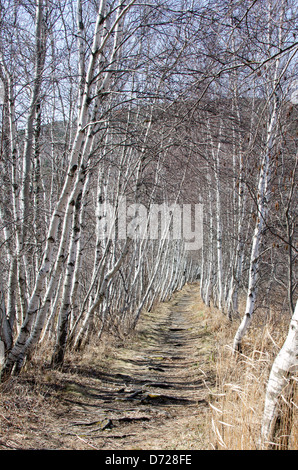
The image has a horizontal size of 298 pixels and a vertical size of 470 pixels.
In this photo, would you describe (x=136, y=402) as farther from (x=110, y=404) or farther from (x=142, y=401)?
(x=110, y=404)

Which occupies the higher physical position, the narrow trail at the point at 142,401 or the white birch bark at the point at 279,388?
the white birch bark at the point at 279,388

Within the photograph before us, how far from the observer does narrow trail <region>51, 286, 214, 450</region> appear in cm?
319

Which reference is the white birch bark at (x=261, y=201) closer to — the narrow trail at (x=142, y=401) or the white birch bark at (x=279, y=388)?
the narrow trail at (x=142, y=401)

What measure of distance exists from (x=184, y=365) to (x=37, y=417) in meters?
3.42

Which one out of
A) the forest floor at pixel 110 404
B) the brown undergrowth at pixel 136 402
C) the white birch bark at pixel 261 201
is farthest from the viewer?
the white birch bark at pixel 261 201

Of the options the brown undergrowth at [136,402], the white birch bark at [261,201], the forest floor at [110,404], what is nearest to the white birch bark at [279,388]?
the brown undergrowth at [136,402]

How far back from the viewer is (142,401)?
170 inches

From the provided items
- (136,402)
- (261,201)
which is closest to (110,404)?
(136,402)

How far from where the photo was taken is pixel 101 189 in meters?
6.89

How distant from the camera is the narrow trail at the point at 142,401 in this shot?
319 cm

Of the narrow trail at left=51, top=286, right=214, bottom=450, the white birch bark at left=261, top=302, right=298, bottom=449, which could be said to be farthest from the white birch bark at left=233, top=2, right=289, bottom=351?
the white birch bark at left=261, top=302, right=298, bottom=449

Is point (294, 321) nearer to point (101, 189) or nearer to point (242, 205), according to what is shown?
point (101, 189)

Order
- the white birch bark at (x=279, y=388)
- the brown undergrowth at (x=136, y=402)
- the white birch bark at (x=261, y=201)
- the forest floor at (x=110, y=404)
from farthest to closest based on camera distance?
1. the white birch bark at (x=261, y=201)
2. the forest floor at (x=110, y=404)
3. the brown undergrowth at (x=136, y=402)
4. the white birch bark at (x=279, y=388)

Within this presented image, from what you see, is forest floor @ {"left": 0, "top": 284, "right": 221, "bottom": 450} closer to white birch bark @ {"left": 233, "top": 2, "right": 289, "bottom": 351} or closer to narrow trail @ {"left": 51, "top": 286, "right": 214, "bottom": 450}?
narrow trail @ {"left": 51, "top": 286, "right": 214, "bottom": 450}
